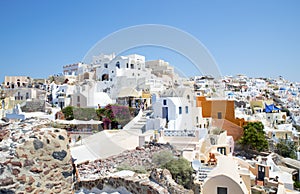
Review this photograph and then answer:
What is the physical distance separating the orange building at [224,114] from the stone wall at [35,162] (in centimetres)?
1105

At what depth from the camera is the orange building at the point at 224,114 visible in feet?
40.8

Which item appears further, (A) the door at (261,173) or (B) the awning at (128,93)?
(B) the awning at (128,93)

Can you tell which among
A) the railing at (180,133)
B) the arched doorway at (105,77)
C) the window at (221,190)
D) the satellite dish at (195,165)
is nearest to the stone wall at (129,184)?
the window at (221,190)

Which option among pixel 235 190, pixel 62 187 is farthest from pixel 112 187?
pixel 235 190

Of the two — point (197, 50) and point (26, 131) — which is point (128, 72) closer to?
point (197, 50)

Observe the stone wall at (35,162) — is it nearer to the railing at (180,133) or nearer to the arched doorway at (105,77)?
the railing at (180,133)

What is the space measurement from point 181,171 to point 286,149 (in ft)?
32.2

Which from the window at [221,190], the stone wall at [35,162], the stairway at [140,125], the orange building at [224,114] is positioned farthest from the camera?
the orange building at [224,114]

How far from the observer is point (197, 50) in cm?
620

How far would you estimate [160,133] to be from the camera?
842 cm

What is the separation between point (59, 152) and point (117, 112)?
1096 centimetres

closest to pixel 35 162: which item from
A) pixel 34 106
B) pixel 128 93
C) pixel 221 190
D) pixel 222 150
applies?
pixel 221 190

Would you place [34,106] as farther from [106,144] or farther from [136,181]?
[136,181]

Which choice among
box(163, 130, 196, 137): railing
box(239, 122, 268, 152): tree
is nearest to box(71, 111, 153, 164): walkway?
box(163, 130, 196, 137): railing
